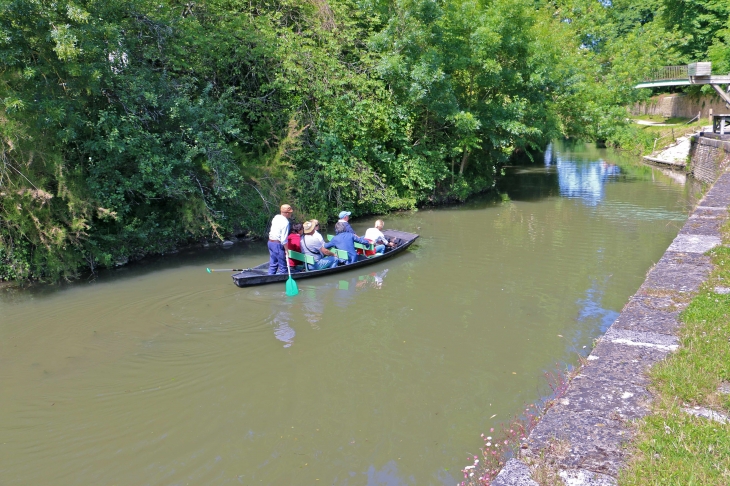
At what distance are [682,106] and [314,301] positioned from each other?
4387 cm

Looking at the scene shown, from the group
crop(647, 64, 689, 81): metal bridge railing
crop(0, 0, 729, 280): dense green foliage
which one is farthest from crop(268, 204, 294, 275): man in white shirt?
crop(647, 64, 689, 81): metal bridge railing

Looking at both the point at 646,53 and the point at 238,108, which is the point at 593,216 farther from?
the point at 646,53

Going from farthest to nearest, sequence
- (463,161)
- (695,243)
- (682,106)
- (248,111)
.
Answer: (682,106) < (463,161) < (248,111) < (695,243)

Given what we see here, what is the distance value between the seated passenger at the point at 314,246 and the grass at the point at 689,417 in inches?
283

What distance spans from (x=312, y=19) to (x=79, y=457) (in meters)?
14.5

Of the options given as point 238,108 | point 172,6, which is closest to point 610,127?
point 238,108

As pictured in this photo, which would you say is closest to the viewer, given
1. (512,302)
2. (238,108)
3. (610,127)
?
(512,302)

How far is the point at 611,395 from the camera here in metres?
4.75

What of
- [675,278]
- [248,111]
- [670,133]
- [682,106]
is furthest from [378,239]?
[682,106]

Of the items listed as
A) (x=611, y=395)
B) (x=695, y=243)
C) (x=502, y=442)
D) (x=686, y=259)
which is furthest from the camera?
(x=695, y=243)

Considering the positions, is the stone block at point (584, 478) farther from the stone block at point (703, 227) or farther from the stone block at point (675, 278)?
the stone block at point (703, 227)

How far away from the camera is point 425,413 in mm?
6301

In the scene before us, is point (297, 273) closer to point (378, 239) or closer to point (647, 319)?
point (378, 239)

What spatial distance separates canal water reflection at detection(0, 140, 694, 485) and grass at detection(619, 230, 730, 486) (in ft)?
5.96
